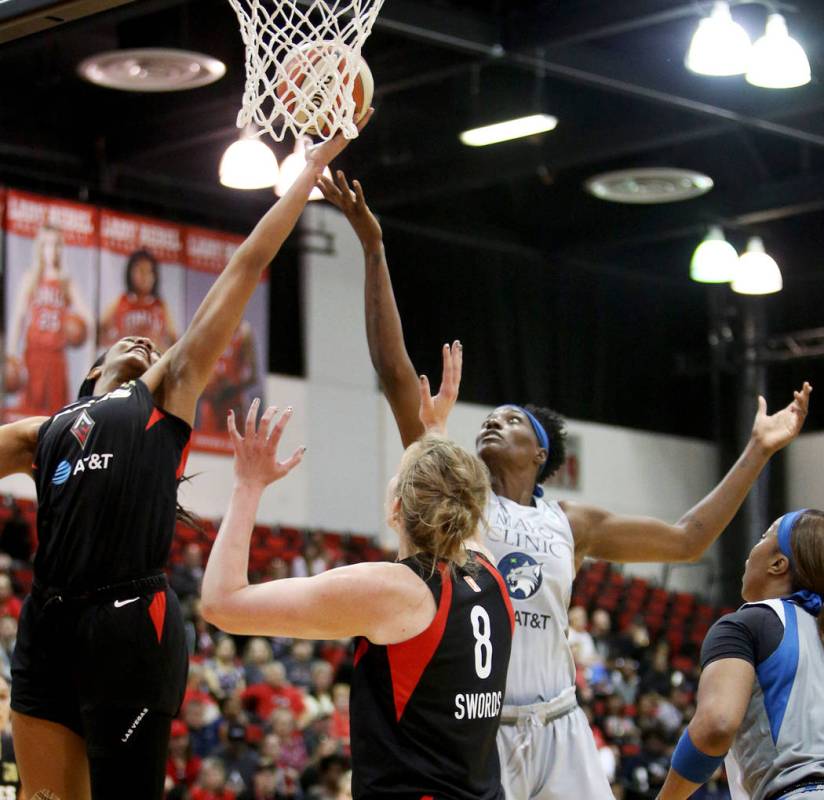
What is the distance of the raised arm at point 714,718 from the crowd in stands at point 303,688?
4.45 meters

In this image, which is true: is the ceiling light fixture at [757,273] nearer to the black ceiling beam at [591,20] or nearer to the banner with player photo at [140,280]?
the black ceiling beam at [591,20]

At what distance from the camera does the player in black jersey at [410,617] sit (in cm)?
367

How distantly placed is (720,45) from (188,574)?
7.38 metres

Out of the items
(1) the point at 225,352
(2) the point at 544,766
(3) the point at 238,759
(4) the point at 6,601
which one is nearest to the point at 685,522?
(2) the point at 544,766

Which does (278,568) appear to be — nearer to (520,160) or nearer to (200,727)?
(200,727)

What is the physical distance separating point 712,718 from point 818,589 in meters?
0.61

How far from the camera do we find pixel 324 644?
51.3ft

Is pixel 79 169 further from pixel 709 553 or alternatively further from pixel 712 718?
pixel 712 718

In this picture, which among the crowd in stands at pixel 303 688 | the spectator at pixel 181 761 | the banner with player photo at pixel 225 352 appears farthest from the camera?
the banner with player photo at pixel 225 352

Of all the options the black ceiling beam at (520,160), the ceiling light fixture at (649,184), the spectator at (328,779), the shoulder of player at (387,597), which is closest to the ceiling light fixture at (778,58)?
the black ceiling beam at (520,160)

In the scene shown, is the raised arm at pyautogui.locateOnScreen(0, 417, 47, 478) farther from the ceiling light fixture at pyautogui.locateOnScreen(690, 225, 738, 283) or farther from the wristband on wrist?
the ceiling light fixture at pyautogui.locateOnScreen(690, 225, 738, 283)

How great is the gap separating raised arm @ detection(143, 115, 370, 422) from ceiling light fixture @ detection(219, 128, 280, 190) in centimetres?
831

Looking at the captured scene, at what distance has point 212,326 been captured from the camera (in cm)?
455

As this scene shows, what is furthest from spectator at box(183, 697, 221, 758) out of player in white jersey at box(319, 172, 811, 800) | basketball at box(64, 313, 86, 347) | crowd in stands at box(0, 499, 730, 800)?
player in white jersey at box(319, 172, 811, 800)
